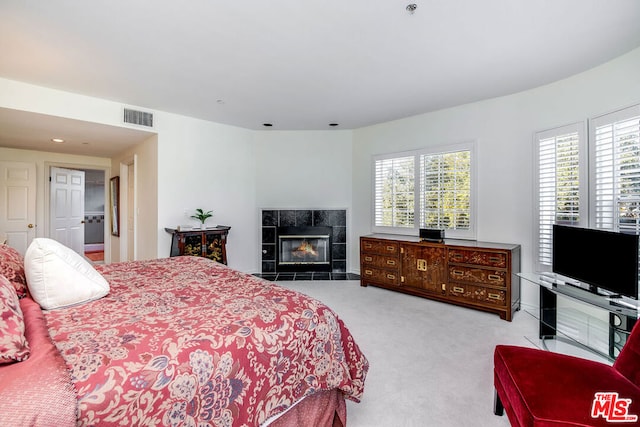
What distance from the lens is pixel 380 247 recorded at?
418 cm

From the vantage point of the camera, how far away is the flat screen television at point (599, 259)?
6.35ft

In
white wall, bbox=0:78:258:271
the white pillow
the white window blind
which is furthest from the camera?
the white window blind

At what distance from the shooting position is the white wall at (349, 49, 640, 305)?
2697 mm

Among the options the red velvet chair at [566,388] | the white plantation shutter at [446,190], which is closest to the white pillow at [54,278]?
the red velvet chair at [566,388]

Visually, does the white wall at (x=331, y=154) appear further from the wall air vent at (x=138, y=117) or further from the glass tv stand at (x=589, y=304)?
the glass tv stand at (x=589, y=304)

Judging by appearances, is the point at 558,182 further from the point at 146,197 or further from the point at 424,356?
the point at 146,197

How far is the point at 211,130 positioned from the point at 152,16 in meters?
2.64

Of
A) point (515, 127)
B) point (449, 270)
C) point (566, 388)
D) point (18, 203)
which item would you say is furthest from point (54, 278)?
point (18, 203)

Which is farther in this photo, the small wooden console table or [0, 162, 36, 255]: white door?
[0, 162, 36, 255]: white door

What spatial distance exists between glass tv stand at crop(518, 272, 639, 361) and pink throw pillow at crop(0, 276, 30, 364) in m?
3.00

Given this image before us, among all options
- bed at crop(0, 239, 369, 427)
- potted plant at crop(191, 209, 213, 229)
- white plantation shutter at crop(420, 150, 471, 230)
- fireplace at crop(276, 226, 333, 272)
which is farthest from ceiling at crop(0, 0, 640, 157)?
fireplace at crop(276, 226, 333, 272)

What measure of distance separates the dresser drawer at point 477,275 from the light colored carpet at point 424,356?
0.37 meters

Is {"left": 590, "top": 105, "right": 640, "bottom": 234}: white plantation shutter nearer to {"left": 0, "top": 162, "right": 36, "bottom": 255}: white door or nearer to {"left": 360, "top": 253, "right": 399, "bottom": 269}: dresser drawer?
{"left": 360, "top": 253, "right": 399, "bottom": 269}: dresser drawer

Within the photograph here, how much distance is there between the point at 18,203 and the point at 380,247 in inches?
246
